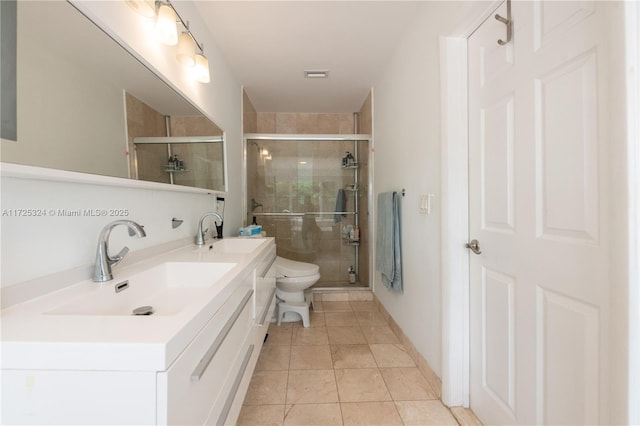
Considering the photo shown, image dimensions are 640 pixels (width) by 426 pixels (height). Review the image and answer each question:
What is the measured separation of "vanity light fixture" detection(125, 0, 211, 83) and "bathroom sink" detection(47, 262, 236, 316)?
1022mm

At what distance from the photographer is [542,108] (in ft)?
2.90

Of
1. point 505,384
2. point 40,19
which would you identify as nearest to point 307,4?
point 40,19

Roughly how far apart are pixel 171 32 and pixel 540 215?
5.52ft

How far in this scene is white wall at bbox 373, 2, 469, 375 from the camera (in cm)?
141

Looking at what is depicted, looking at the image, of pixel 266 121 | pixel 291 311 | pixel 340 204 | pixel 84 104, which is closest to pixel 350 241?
pixel 340 204

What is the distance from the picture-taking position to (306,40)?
6.36ft

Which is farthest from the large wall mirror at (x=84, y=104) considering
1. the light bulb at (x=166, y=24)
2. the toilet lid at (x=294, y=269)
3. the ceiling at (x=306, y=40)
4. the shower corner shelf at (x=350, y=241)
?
the shower corner shelf at (x=350, y=241)

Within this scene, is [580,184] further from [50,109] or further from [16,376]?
[50,109]

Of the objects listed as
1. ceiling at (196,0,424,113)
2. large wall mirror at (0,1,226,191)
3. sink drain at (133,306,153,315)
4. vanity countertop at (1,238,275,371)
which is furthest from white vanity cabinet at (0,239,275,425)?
ceiling at (196,0,424,113)

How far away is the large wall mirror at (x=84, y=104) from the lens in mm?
666

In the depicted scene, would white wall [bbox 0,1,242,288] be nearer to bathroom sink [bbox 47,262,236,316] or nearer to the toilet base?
bathroom sink [bbox 47,262,236,316]

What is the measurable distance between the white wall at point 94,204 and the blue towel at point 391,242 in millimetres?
1398

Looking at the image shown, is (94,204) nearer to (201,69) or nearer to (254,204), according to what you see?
(201,69)

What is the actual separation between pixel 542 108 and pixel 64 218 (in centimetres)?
162
